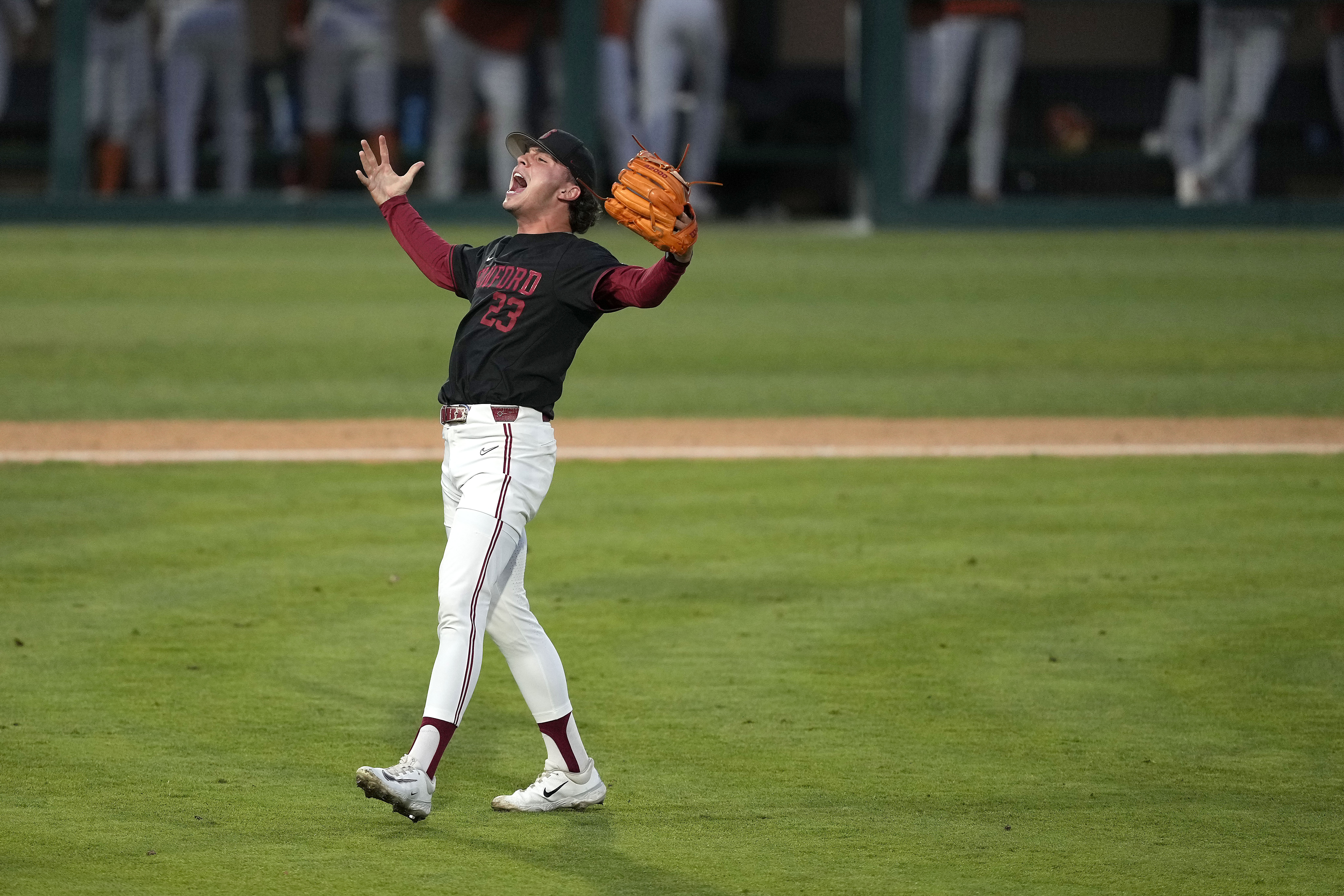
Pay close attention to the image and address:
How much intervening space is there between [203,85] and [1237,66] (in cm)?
999

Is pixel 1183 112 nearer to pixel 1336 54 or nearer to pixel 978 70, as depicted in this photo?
pixel 1336 54

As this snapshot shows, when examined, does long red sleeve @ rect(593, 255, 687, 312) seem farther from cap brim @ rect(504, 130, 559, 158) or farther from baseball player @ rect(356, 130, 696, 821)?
cap brim @ rect(504, 130, 559, 158)

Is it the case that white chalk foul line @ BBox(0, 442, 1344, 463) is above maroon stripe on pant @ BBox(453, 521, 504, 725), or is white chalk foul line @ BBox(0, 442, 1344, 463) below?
below

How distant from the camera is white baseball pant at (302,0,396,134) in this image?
1783cm

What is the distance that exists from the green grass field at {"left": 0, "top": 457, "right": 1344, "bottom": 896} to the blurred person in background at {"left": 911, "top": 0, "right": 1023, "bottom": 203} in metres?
10.0

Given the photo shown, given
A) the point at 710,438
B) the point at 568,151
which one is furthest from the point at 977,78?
the point at 568,151

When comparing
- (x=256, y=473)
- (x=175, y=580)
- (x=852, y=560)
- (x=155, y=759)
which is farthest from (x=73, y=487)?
(x=155, y=759)

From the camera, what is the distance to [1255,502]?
8.30m

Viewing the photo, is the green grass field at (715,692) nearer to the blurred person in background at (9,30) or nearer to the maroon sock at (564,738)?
the maroon sock at (564,738)

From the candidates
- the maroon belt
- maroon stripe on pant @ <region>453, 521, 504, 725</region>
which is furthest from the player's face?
maroon stripe on pant @ <region>453, 521, 504, 725</region>

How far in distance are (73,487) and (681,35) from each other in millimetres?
10578

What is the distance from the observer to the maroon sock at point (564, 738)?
13.6ft

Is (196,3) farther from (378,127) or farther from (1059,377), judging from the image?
(1059,377)

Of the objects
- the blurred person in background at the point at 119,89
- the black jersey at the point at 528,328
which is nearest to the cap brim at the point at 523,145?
the black jersey at the point at 528,328
